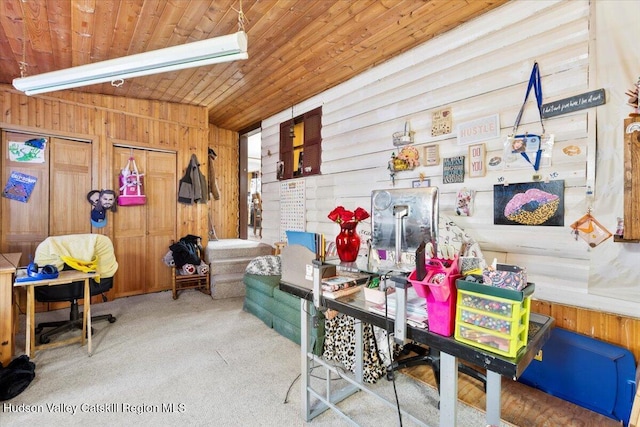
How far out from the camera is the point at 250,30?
2676 millimetres

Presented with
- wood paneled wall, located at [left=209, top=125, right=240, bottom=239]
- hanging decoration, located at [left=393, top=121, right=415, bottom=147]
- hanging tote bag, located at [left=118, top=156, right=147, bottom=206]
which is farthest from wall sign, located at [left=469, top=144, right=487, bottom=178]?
wood paneled wall, located at [left=209, top=125, right=240, bottom=239]

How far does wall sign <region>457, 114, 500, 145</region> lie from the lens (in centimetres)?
233

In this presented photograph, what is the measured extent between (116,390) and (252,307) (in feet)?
5.60

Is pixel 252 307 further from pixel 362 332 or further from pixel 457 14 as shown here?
pixel 457 14

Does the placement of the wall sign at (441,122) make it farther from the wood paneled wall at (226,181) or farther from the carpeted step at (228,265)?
the wood paneled wall at (226,181)

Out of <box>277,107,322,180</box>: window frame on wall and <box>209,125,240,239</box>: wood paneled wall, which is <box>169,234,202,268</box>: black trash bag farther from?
<box>277,107,322,180</box>: window frame on wall

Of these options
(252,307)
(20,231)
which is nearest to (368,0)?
(252,307)

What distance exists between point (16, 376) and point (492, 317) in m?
3.27

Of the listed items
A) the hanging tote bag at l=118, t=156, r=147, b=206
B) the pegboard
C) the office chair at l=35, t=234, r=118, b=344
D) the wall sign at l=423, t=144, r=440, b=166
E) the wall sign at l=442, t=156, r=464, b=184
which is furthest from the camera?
the pegboard

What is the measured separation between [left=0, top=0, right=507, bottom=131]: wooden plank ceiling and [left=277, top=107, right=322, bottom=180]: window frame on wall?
62 cm

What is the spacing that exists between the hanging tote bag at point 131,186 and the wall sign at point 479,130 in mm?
4421

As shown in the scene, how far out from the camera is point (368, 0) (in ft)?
7.41

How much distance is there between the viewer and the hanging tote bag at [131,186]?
438 centimetres

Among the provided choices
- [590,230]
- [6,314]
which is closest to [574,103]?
[590,230]
